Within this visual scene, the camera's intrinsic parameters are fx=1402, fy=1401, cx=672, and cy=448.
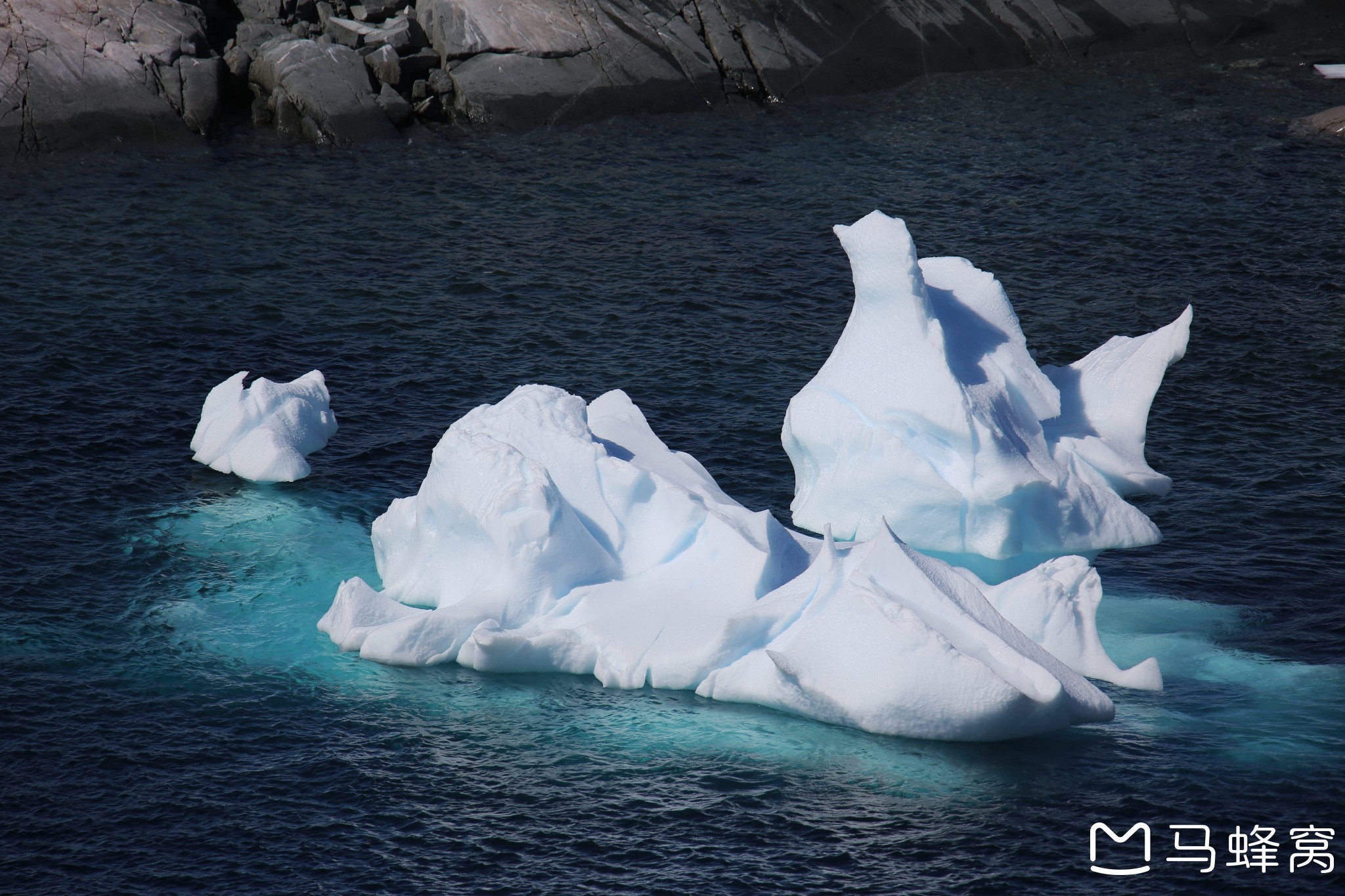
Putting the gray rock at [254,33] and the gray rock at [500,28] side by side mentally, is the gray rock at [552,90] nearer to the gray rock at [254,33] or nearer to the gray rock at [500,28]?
the gray rock at [500,28]

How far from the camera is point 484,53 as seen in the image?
147 ft

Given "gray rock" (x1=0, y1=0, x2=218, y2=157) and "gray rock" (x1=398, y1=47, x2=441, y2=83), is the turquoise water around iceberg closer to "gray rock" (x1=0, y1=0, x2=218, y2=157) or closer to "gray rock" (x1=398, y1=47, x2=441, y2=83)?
"gray rock" (x1=0, y1=0, x2=218, y2=157)

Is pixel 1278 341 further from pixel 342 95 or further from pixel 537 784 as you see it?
pixel 342 95

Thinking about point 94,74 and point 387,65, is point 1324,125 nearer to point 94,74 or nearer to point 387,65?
point 387,65

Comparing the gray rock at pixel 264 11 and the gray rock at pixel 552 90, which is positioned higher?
the gray rock at pixel 264 11

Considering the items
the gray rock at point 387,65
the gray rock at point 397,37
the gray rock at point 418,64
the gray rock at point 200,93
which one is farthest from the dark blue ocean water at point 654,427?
the gray rock at point 397,37

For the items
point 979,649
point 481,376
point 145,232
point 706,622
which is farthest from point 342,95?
point 979,649

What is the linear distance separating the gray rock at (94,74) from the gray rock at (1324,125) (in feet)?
108

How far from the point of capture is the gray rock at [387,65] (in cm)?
4388

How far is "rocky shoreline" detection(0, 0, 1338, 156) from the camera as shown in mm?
41219

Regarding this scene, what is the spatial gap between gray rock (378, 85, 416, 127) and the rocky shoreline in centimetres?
5

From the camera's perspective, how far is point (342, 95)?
4269cm

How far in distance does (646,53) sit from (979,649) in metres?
32.9

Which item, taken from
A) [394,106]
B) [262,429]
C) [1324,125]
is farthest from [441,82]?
[1324,125]
